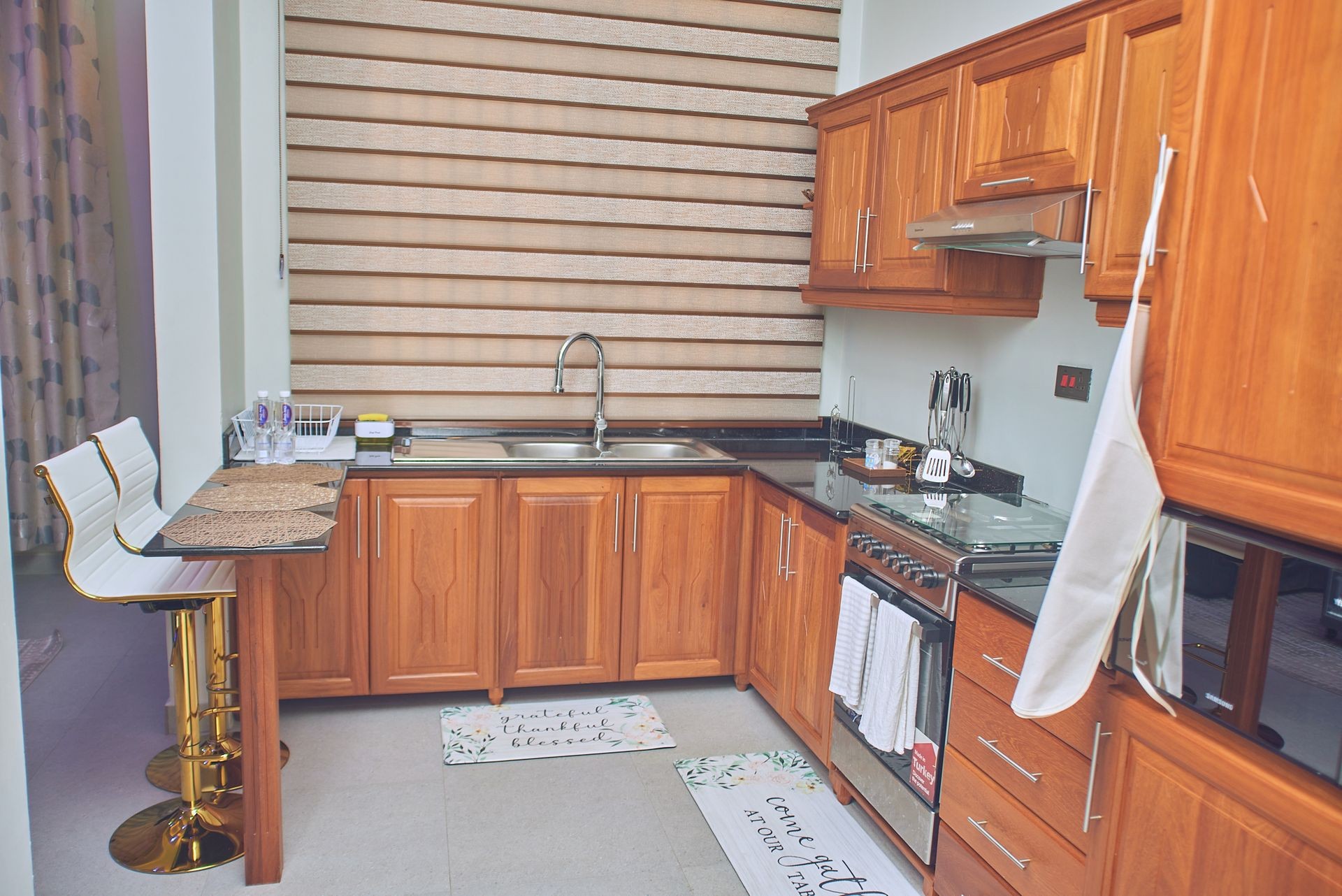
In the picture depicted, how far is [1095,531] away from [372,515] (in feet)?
7.98

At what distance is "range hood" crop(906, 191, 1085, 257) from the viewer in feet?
7.72

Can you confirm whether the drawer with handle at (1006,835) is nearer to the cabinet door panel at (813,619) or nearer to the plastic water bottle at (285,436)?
the cabinet door panel at (813,619)

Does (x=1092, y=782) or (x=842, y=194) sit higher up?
(x=842, y=194)

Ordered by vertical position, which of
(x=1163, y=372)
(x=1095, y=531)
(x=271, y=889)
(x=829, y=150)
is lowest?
(x=271, y=889)

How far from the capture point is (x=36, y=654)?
3.99 meters

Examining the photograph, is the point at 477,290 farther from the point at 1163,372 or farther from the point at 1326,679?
the point at 1326,679

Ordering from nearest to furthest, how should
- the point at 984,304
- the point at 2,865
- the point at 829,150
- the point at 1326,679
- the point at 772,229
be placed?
the point at 1326,679
the point at 2,865
the point at 984,304
the point at 829,150
the point at 772,229

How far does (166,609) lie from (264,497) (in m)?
0.37

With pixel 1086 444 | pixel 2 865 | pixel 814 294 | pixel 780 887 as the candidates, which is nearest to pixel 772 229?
pixel 814 294

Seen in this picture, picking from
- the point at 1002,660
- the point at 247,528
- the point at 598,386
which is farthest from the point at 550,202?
the point at 1002,660

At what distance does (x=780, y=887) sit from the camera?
103 inches

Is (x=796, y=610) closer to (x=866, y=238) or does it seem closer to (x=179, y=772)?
(x=866, y=238)

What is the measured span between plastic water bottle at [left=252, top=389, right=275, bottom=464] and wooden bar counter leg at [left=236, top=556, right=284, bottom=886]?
89cm

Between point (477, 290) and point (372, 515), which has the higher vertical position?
point (477, 290)
